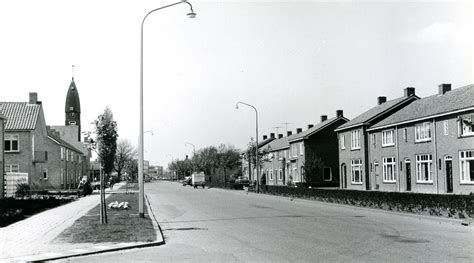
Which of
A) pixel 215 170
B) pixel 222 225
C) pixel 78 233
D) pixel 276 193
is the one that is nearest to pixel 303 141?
pixel 276 193

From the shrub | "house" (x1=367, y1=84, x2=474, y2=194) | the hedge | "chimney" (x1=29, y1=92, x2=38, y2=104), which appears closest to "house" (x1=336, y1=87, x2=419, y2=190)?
"house" (x1=367, y1=84, x2=474, y2=194)

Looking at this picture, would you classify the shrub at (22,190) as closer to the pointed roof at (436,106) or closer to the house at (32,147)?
the house at (32,147)

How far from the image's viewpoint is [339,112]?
63500mm

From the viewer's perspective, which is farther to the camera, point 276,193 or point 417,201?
point 276,193

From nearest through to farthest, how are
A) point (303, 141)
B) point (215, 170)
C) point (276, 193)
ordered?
1. point (276, 193)
2. point (303, 141)
3. point (215, 170)

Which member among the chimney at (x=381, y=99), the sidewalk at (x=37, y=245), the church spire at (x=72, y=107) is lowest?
the sidewalk at (x=37, y=245)

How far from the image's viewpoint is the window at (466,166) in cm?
2978

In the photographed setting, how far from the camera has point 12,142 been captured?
49531mm

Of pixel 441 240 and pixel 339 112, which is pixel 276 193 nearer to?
pixel 339 112

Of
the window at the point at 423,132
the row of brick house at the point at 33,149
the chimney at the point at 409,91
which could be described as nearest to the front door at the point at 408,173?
the window at the point at 423,132

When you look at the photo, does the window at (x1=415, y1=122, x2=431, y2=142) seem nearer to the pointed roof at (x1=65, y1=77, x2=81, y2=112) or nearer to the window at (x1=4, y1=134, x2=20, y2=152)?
the window at (x1=4, y1=134, x2=20, y2=152)

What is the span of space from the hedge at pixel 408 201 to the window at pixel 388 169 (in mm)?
8582

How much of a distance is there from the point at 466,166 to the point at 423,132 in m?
6.08

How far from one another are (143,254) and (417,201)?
15.4 m
